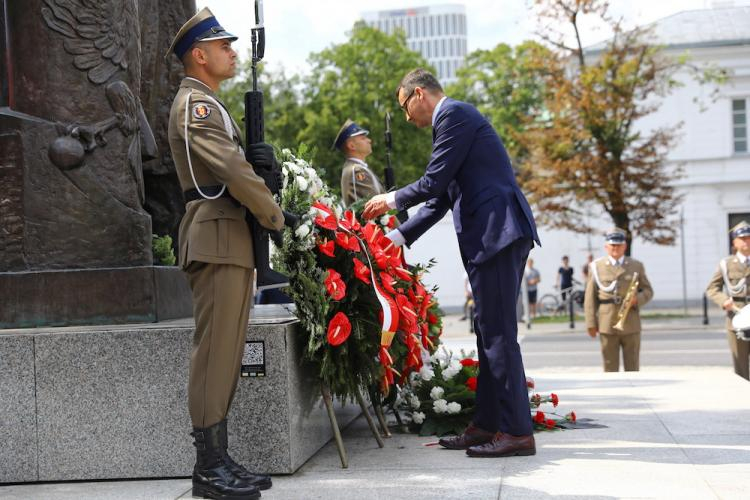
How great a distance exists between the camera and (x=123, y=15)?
19.5 ft

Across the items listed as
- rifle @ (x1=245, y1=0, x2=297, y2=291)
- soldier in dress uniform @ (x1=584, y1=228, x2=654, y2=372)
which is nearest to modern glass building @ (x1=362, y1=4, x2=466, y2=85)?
soldier in dress uniform @ (x1=584, y1=228, x2=654, y2=372)

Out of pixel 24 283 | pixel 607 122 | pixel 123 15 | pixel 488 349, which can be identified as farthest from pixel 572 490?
pixel 607 122

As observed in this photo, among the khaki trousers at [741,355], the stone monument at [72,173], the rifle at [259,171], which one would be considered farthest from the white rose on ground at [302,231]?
the khaki trousers at [741,355]

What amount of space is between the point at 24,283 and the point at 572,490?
3.22 meters

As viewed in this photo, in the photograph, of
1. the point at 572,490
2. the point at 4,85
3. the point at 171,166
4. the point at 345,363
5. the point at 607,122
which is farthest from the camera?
the point at 607,122

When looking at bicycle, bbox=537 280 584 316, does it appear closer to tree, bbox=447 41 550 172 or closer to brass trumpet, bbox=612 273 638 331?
tree, bbox=447 41 550 172

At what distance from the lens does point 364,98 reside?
38.7 meters

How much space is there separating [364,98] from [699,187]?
13278mm

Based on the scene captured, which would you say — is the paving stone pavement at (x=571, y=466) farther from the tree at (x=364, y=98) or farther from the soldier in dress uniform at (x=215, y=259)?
the tree at (x=364, y=98)

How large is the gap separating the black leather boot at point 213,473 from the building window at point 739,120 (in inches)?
1382

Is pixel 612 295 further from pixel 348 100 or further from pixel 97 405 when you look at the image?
pixel 348 100

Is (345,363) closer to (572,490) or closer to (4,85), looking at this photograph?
(572,490)

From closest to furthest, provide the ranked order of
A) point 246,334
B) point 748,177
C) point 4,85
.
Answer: point 246,334, point 4,85, point 748,177

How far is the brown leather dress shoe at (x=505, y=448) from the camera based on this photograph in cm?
545
